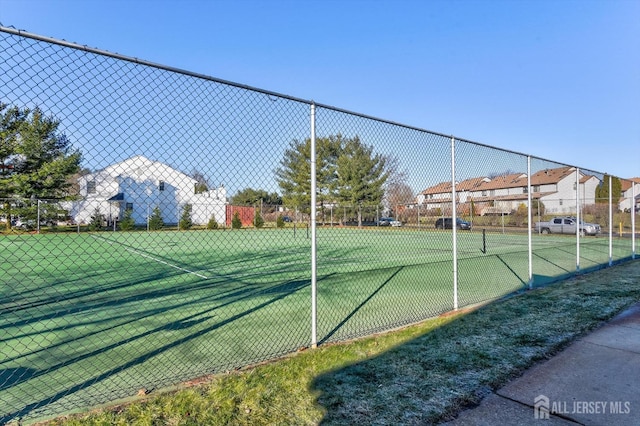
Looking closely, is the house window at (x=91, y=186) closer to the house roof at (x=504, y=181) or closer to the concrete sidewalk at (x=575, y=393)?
the concrete sidewalk at (x=575, y=393)

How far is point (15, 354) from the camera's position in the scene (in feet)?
11.3

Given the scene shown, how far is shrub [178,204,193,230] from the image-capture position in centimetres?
453

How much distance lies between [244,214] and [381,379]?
3373 millimetres

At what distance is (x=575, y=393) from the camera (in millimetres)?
2561

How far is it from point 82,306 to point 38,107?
4240 mm

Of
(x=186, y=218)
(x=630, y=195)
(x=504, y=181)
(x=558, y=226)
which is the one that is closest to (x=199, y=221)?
(x=186, y=218)

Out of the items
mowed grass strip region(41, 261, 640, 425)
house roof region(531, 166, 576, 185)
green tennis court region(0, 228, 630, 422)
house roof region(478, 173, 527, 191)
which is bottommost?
green tennis court region(0, 228, 630, 422)

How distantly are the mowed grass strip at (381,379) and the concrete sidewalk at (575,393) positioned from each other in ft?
0.40

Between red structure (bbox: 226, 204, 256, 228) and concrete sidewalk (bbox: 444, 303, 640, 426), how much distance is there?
11.5ft

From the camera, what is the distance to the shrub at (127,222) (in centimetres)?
684

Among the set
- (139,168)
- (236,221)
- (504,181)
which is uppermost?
(504,181)

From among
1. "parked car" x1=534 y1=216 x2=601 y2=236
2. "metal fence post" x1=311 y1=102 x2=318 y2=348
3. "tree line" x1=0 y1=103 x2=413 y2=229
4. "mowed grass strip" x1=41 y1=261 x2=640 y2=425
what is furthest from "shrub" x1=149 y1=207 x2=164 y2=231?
"parked car" x1=534 y1=216 x2=601 y2=236

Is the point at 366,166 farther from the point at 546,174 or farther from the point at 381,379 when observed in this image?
the point at 546,174

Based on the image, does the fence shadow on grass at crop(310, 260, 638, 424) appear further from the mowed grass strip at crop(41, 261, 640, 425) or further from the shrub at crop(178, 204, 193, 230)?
the shrub at crop(178, 204, 193, 230)
